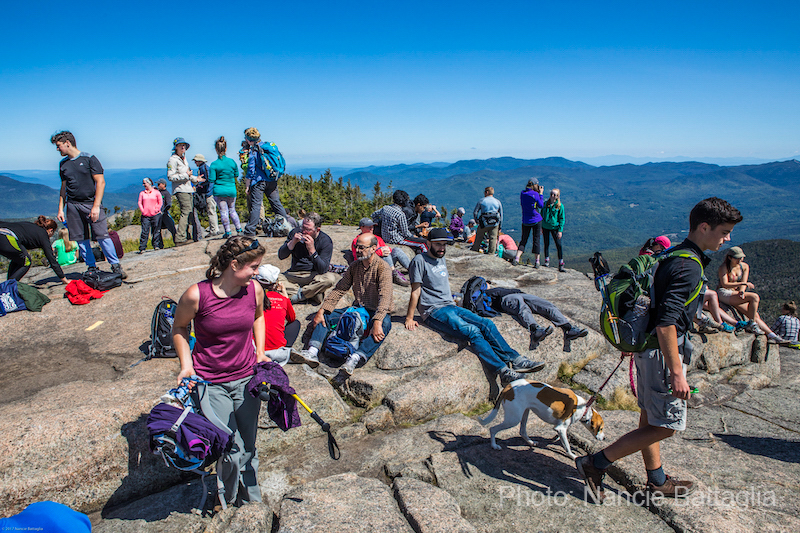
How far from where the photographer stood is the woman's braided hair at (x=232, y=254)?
327cm

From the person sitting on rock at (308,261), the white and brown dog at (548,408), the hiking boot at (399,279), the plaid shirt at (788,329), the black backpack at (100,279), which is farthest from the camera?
the plaid shirt at (788,329)

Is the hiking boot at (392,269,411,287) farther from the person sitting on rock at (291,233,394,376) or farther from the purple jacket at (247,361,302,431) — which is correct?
the purple jacket at (247,361,302,431)

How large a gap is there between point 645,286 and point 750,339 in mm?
7640

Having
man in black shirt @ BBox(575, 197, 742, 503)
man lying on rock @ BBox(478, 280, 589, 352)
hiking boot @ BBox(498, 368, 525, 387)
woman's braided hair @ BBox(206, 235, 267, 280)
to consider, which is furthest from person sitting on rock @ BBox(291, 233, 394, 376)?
man in black shirt @ BBox(575, 197, 742, 503)

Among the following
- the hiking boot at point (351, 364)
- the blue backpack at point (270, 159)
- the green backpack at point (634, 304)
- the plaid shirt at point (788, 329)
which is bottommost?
→ the plaid shirt at point (788, 329)

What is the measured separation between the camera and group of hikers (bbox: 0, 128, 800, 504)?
333 cm

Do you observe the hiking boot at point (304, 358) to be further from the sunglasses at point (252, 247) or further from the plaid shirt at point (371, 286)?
the sunglasses at point (252, 247)

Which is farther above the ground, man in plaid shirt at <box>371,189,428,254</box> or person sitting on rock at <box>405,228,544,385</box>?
man in plaid shirt at <box>371,189,428,254</box>

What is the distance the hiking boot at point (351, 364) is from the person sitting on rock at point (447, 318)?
3.11 ft

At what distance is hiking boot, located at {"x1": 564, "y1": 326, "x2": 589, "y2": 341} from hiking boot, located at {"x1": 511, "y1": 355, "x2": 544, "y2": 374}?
106 centimetres

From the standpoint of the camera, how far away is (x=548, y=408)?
14.4 feet

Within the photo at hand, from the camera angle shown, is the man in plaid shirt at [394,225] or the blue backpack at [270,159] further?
the man in plaid shirt at [394,225]

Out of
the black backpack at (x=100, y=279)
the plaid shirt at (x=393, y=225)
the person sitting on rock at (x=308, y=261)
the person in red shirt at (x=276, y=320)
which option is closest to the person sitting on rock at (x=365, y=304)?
the person in red shirt at (x=276, y=320)

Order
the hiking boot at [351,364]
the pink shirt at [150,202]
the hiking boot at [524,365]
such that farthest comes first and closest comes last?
the pink shirt at [150,202] < the hiking boot at [524,365] < the hiking boot at [351,364]
